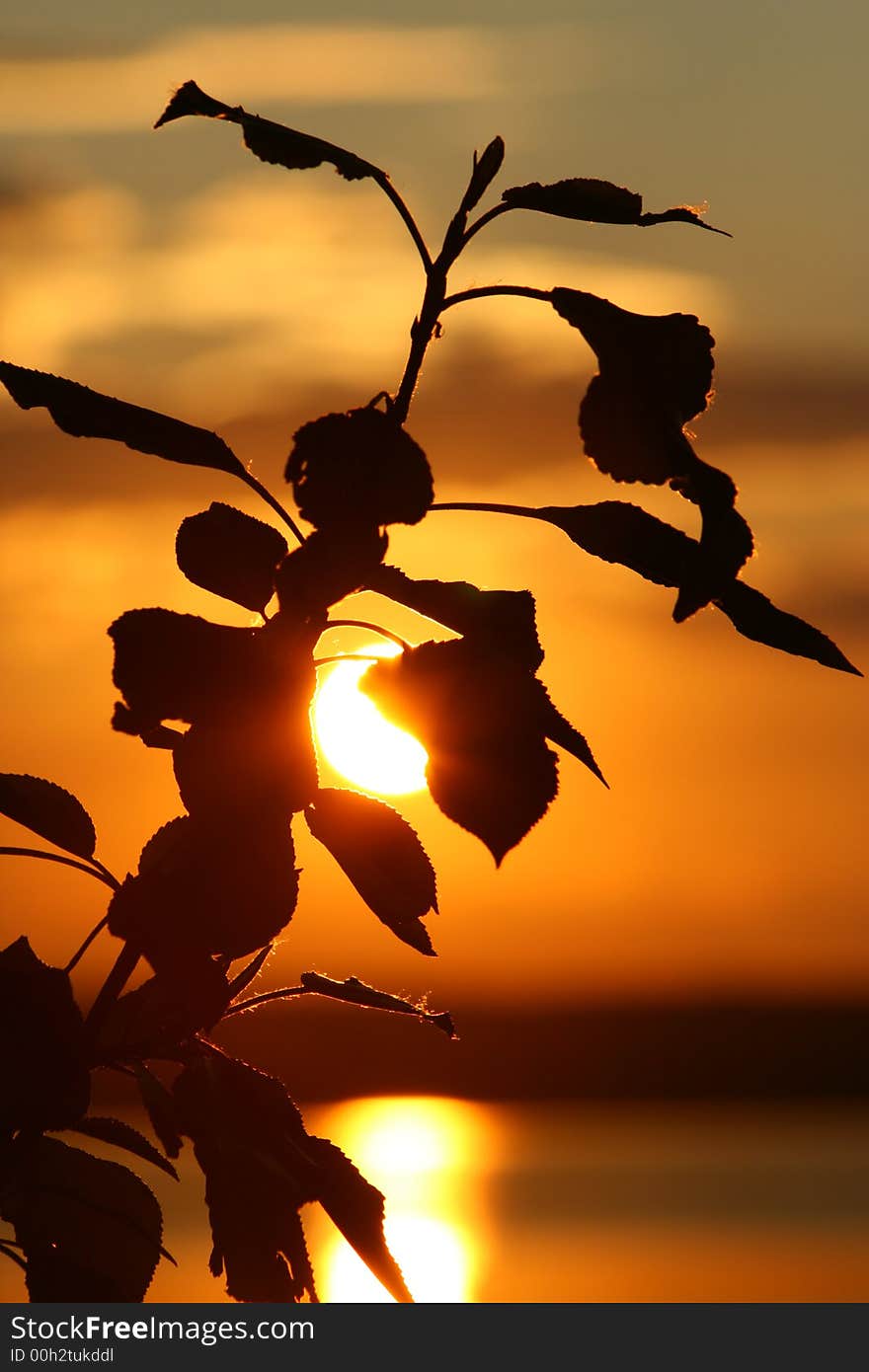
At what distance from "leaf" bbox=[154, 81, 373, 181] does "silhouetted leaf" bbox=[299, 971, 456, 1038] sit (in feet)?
3.71

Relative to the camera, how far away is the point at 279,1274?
6.84ft

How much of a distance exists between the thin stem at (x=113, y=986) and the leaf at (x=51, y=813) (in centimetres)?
27

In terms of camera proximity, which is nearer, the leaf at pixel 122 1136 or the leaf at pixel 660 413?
the leaf at pixel 660 413

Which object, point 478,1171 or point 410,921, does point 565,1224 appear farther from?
point 410,921

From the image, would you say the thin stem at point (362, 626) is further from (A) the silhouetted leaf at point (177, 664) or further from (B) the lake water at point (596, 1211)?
(B) the lake water at point (596, 1211)

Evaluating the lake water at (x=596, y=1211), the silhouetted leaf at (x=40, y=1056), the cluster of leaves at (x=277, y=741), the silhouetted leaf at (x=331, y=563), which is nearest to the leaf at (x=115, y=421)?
the cluster of leaves at (x=277, y=741)

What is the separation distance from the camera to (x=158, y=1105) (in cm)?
218

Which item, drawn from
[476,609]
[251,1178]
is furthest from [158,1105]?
[476,609]

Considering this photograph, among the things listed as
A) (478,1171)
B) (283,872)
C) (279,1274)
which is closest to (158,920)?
(283,872)

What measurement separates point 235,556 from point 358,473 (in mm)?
374

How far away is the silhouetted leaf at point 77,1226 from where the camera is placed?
2.14m

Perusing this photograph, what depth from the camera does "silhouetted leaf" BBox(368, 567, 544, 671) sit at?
1.76 m

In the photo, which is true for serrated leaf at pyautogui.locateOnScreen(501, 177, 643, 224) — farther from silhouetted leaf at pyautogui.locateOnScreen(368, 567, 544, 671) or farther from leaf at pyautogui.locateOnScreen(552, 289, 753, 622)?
silhouetted leaf at pyautogui.locateOnScreen(368, 567, 544, 671)

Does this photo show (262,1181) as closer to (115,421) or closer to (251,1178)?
(251,1178)
